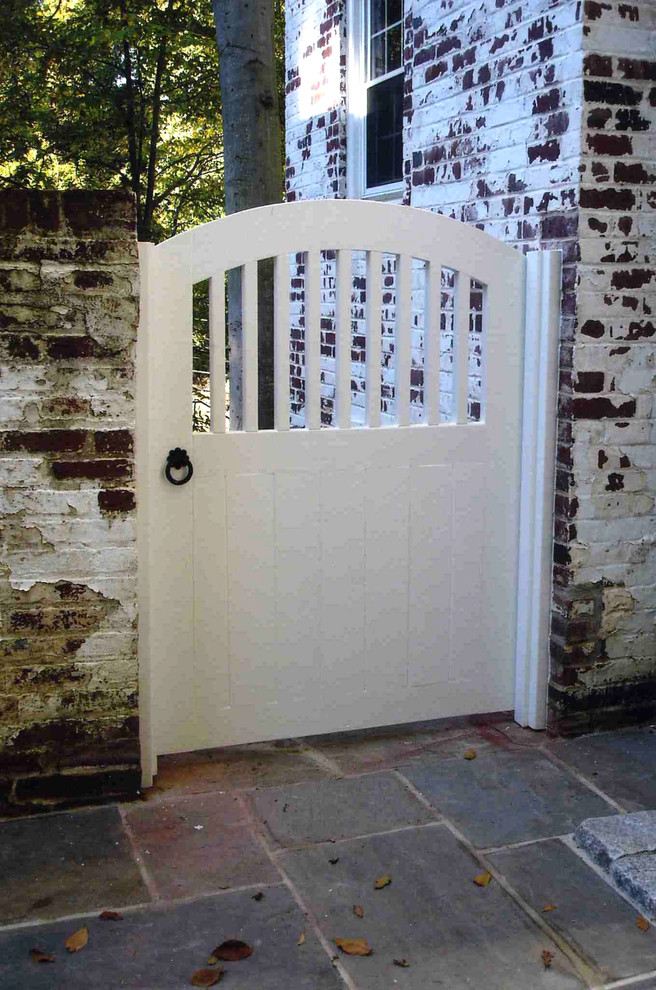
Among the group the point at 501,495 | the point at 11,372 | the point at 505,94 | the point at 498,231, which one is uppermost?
the point at 505,94

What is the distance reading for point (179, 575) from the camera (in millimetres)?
3445

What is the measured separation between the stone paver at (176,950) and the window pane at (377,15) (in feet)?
14.9

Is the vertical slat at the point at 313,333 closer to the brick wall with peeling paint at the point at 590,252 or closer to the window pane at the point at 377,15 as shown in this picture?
the brick wall with peeling paint at the point at 590,252

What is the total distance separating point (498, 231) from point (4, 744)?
247cm

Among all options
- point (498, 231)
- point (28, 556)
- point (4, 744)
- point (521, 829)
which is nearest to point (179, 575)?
point (28, 556)

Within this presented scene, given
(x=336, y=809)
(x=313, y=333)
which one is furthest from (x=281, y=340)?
(x=336, y=809)

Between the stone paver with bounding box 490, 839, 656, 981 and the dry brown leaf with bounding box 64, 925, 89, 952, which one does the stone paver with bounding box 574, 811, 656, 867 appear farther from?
the dry brown leaf with bounding box 64, 925, 89, 952

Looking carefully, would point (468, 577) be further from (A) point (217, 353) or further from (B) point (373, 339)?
(A) point (217, 353)

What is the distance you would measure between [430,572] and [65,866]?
1539 millimetres

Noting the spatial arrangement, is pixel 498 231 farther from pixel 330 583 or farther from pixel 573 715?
pixel 573 715

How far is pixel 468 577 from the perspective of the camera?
382 centimetres

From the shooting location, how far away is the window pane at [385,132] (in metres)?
5.48

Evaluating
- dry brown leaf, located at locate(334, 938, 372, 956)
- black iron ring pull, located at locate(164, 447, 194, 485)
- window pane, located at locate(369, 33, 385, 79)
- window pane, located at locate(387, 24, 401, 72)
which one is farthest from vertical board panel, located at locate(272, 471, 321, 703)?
window pane, located at locate(369, 33, 385, 79)

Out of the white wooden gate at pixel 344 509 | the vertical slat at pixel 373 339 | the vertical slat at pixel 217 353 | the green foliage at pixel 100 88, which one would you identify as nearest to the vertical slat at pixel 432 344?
the white wooden gate at pixel 344 509
